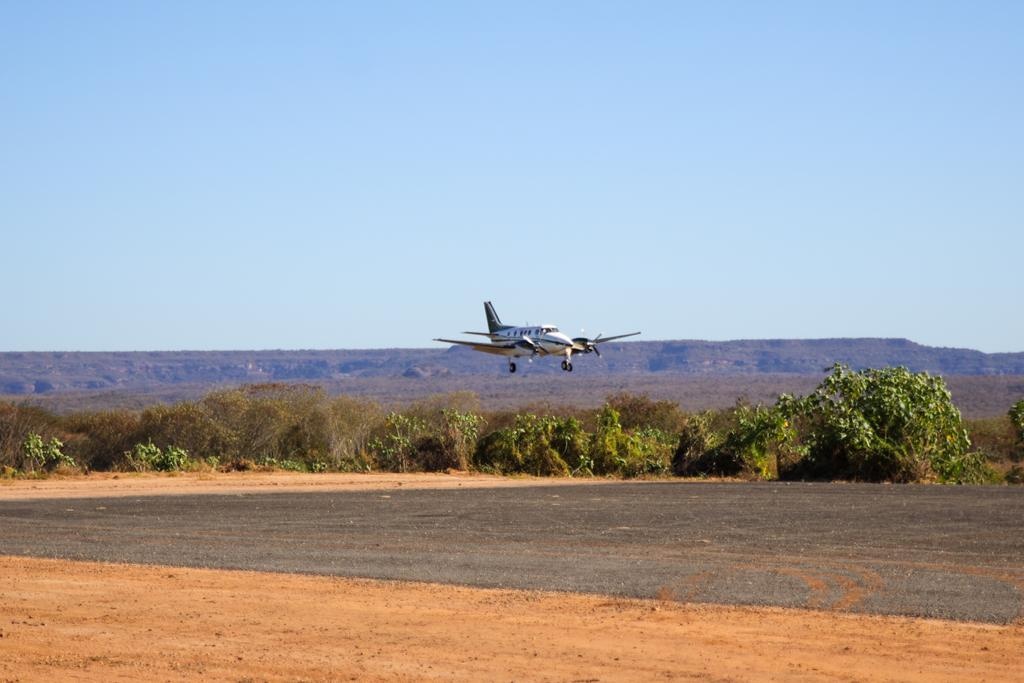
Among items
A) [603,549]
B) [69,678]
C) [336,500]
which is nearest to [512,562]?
[603,549]

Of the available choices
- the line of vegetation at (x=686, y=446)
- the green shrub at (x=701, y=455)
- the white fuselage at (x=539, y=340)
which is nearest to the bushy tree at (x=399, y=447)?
the line of vegetation at (x=686, y=446)

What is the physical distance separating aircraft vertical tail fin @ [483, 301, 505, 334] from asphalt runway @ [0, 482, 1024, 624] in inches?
1601

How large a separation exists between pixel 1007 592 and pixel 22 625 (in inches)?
373

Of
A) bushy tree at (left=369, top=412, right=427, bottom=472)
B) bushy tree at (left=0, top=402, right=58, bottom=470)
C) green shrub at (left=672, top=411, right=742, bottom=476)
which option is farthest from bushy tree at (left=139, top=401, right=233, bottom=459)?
green shrub at (left=672, top=411, right=742, bottom=476)

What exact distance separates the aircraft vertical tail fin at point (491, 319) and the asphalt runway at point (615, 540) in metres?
40.7

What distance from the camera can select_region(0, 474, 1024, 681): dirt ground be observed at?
462 inches

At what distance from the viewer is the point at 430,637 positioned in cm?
1323

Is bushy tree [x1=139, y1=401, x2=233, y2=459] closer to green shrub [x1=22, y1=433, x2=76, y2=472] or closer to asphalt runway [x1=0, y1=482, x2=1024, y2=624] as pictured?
green shrub [x1=22, y1=433, x2=76, y2=472]

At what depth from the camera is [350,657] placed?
1243cm

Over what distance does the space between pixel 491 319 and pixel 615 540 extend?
52377 mm

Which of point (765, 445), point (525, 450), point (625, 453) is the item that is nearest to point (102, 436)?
point (525, 450)

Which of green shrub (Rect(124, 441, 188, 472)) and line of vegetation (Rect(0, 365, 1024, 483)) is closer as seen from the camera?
line of vegetation (Rect(0, 365, 1024, 483))

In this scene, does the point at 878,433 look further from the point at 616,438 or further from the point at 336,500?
the point at 336,500

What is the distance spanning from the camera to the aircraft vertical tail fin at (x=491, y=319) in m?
72.4
